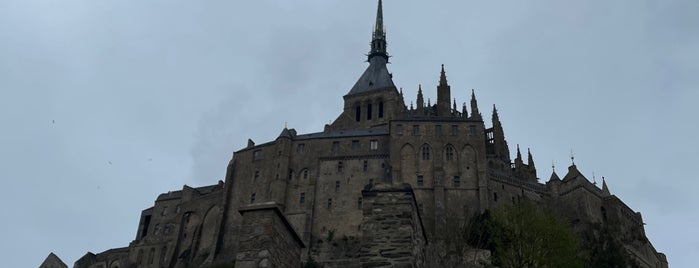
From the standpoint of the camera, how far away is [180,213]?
2527 inches

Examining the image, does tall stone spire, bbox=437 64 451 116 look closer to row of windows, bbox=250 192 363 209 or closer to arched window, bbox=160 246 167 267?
row of windows, bbox=250 192 363 209

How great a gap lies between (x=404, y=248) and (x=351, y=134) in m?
50.4

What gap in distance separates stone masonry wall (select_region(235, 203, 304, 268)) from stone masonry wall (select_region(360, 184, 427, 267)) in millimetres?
1317

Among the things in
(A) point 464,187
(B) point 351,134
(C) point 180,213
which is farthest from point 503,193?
(C) point 180,213

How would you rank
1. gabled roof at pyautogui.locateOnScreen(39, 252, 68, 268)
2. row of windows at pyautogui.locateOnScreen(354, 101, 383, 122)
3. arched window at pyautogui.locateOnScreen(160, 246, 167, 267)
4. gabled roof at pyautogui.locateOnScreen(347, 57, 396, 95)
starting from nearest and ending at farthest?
1. gabled roof at pyautogui.locateOnScreen(39, 252, 68, 268)
2. arched window at pyautogui.locateOnScreen(160, 246, 167, 267)
3. row of windows at pyautogui.locateOnScreen(354, 101, 383, 122)
4. gabled roof at pyautogui.locateOnScreen(347, 57, 396, 95)

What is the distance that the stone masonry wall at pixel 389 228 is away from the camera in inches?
381

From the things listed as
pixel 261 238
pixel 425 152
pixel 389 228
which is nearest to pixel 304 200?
pixel 425 152

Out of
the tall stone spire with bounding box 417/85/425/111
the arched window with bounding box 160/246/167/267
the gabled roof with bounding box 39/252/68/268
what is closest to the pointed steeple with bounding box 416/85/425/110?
the tall stone spire with bounding box 417/85/425/111

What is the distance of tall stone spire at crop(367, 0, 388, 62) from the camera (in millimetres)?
86206

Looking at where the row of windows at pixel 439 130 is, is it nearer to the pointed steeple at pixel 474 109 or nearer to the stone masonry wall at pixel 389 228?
the pointed steeple at pixel 474 109

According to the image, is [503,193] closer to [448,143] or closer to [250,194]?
[448,143]

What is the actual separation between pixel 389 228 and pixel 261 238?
1849 millimetres

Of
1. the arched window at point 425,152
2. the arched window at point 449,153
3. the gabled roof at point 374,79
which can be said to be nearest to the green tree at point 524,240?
the arched window at point 449,153

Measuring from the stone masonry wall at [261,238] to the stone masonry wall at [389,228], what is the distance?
1.32 metres
